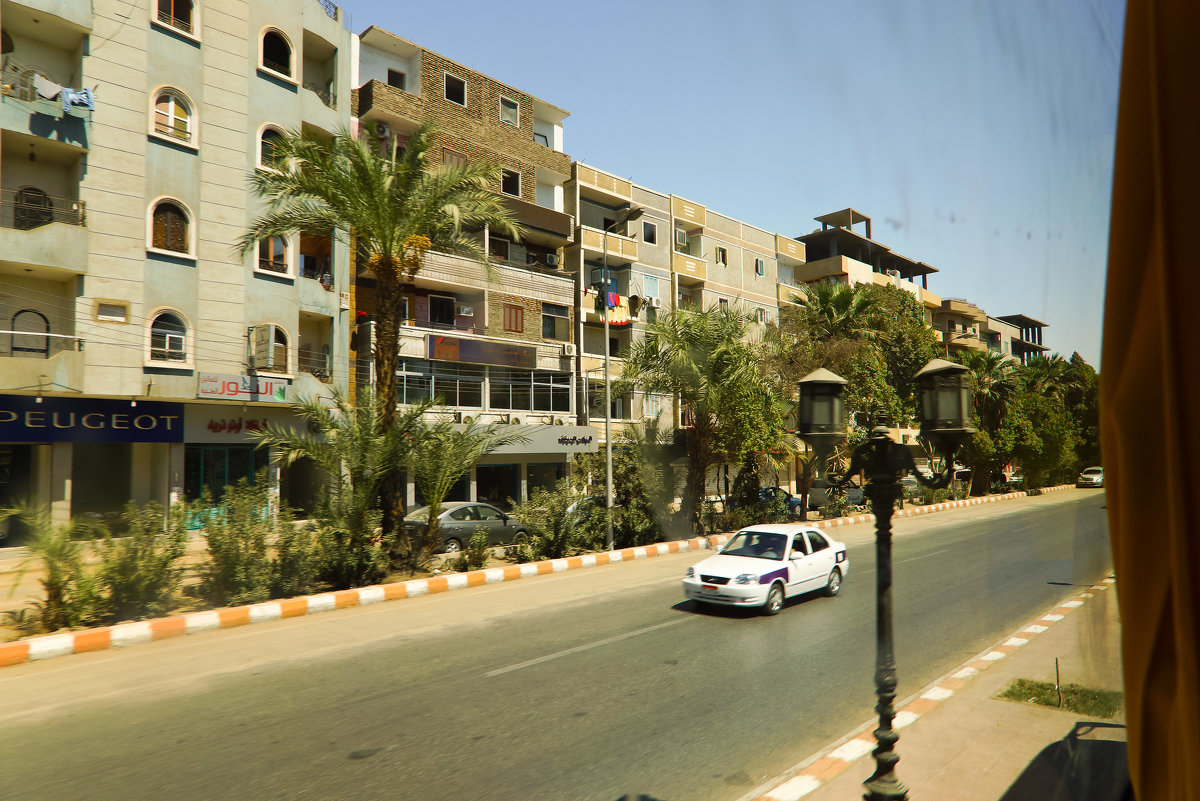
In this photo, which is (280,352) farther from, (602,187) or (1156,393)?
(1156,393)

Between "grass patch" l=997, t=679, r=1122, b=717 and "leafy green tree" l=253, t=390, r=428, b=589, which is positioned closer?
"grass patch" l=997, t=679, r=1122, b=717

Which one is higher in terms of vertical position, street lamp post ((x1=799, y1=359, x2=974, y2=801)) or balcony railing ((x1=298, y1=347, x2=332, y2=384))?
balcony railing ((x1=298, y1=347, x2=332, y2=384))

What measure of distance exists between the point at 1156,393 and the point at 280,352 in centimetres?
2429

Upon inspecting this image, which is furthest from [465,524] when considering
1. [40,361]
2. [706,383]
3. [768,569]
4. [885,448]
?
[885,448]

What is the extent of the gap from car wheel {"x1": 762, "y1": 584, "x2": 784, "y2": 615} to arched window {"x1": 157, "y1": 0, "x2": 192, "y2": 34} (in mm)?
23198

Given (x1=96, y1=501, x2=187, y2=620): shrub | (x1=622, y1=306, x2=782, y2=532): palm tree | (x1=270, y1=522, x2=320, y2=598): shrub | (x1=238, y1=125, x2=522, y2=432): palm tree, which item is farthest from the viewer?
(x1=622, y1=306, x2=782, y2=532): palm tree

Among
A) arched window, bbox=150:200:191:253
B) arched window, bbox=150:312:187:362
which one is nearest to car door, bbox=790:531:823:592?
arched window, bbox=150:312:187:362

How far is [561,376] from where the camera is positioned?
3191cm

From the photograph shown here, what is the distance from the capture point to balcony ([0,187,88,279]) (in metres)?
17.1

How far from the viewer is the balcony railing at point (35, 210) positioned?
706 inches

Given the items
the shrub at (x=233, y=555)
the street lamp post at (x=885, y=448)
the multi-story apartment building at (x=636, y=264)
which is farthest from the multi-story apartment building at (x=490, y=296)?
the street lamp post at (x=885, y=448)

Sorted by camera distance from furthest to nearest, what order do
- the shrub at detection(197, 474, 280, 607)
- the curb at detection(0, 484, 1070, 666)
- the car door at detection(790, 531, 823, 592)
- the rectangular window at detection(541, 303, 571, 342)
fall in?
1. the rectangular window at detection(541, 303, 571, 342)
2. the shrub at detection(197, 474, 280, 607)
3. the car door at detection(790, 531, 823, 592)
4. the curb at detection(0, 484, 1070, 666)

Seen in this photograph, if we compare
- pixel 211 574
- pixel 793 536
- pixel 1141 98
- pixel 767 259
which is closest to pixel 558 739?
pixel 1141 98

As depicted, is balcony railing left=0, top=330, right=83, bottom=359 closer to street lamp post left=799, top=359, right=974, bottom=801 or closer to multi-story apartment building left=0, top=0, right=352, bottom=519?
multi-story apartment building left=0, top=0, right=352, bottom=519
